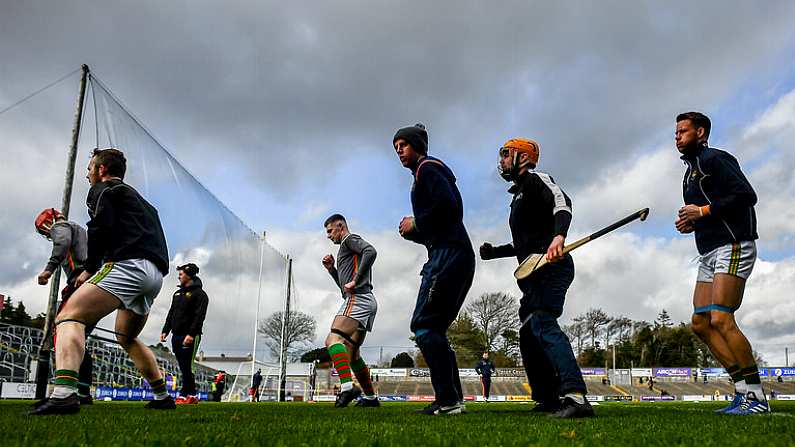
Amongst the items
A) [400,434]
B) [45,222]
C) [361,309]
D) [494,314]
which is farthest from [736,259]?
[494,314]

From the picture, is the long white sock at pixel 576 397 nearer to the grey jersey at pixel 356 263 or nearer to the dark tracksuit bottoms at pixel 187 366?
the grey jersey at pixel 356 263

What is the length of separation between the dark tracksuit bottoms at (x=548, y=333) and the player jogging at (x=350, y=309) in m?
2.52

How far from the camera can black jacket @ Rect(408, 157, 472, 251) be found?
4.53m

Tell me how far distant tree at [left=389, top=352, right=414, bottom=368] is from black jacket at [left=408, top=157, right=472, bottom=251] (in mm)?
51912

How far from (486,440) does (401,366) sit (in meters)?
55.3

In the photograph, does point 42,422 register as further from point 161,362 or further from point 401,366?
point 401,366

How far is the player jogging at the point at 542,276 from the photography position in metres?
3.99

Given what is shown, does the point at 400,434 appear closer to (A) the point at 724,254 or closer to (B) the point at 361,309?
(A) the point at 724,254

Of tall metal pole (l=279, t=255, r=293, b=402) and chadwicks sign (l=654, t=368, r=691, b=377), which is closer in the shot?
tall metal pole (l=279, t=255, r=293, b=402)

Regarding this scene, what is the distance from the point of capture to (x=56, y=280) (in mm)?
8688

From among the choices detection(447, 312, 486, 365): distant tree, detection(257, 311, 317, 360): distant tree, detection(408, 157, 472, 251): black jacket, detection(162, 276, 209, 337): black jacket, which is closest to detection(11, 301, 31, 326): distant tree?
detection(257, 311, 317, 360): distant tree

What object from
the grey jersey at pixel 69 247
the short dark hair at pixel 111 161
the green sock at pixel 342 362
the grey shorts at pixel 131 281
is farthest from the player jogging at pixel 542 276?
the grey jersey at pixel 69 247

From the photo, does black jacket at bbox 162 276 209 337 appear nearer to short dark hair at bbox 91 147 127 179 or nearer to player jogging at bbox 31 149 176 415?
player jogging at bbox 31 149 176 415

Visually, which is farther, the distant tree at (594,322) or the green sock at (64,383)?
the distant tree at (594,322)
